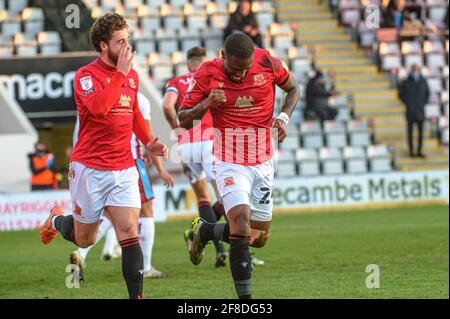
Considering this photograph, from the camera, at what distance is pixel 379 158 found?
26312 mm

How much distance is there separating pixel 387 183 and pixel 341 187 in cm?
99

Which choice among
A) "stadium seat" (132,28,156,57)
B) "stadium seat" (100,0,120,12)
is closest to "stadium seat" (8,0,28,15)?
"stadium seat" (100,0,120,12)

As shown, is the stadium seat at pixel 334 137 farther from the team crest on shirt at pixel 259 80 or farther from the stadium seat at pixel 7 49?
the team crest on shirt at pixel 259 80

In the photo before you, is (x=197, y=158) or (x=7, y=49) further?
(x=7, y=49)

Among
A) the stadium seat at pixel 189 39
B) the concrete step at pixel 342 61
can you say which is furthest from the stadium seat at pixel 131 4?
the concrete step at pixel 342 61

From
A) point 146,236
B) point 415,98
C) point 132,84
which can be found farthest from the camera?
point 415,98

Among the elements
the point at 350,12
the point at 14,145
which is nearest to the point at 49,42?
the point at 14,145

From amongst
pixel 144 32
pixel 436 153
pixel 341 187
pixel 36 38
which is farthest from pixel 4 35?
pixel 436 153

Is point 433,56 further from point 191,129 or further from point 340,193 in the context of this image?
point 191,129

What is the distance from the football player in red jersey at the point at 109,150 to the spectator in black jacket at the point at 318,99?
1671 centimetres

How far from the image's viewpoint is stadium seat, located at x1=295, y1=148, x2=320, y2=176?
84.5 feet

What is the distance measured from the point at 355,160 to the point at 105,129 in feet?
57.6

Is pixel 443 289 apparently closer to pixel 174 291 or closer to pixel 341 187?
pixel 174 291

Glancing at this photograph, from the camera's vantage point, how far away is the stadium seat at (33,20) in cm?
2634
